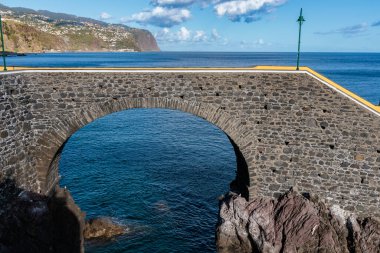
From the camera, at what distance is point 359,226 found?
49.2ft

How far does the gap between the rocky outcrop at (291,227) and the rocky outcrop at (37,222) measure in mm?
7021


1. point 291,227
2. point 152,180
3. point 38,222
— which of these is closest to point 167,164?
point 152,180

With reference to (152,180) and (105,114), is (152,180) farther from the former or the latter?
(105,114)

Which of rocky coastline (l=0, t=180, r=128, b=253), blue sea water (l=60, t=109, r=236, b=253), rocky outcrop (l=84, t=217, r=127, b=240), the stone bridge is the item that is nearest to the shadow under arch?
the stone bridge

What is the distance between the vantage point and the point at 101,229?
1788 centimetres

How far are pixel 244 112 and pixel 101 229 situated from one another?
10.1 meters

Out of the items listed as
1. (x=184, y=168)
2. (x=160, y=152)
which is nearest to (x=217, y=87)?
(x=184, y=168)

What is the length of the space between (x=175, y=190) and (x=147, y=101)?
10.2 metres

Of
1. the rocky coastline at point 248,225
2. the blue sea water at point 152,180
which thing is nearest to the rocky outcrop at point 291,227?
the rocky coastline at point 248,225

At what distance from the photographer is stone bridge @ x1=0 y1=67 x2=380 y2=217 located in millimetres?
14938

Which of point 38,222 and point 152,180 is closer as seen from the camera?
point 38,222

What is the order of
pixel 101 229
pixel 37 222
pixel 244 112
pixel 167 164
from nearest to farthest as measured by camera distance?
pixel 37 222
pixel 244 112
pixel 101 229
pixel 167 164

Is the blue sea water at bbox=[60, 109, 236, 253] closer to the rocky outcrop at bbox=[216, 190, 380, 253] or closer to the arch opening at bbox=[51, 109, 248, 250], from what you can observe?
the arch opening at bbox=[51, 109, 248, 250]

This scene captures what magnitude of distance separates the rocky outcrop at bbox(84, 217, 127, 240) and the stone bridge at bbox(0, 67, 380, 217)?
154 inches
